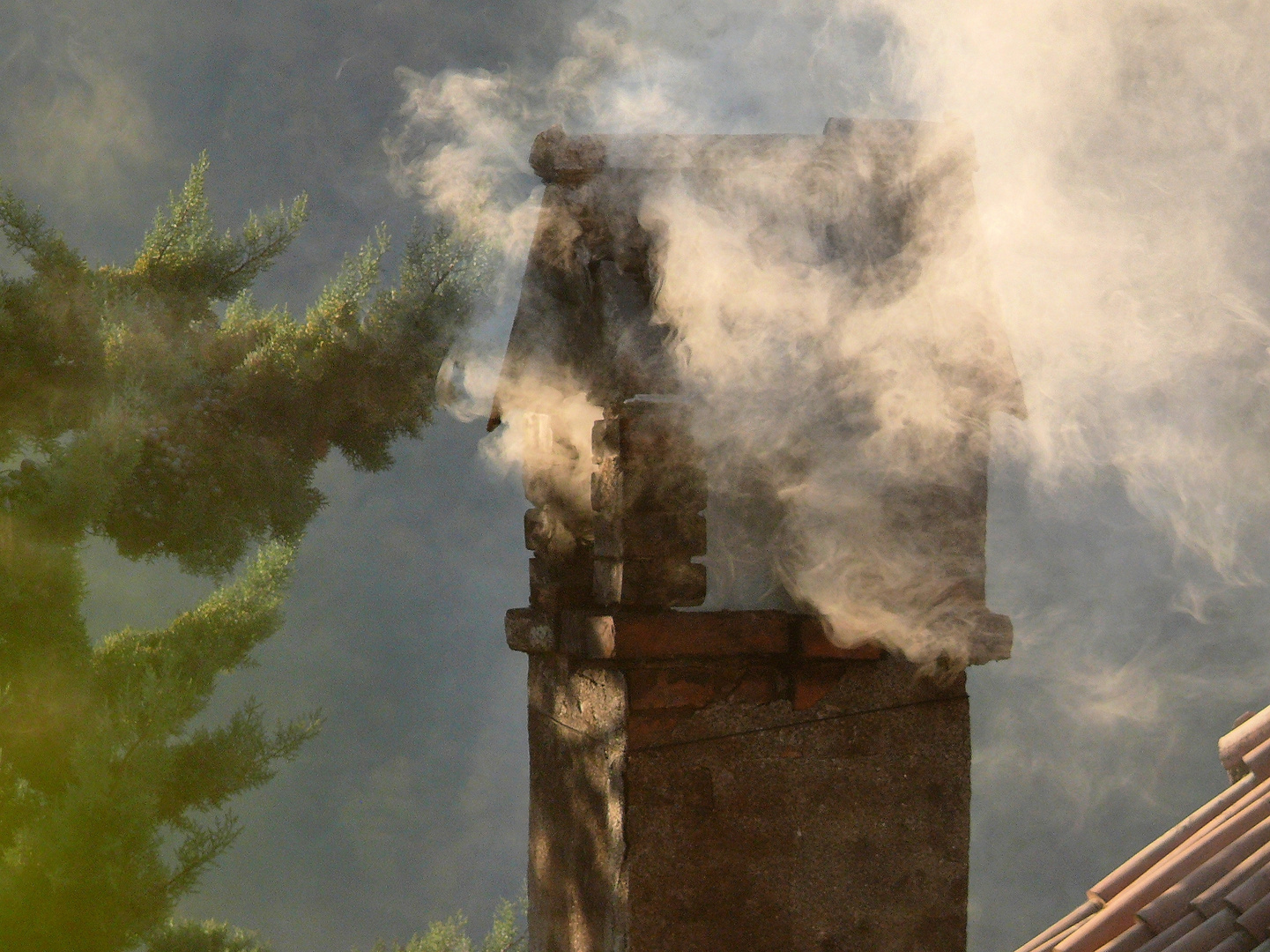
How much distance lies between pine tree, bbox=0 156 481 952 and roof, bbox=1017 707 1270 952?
10.7 ft

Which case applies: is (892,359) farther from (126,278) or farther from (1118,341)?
(126,278)

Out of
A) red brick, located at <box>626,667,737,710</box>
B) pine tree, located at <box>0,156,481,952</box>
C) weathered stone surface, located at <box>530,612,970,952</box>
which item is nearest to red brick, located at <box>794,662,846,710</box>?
weathered stone surface, located at <box>530,612,970,952</box>

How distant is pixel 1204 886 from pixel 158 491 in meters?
4.93

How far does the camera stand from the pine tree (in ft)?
12.5

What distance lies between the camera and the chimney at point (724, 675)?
93.9 inches

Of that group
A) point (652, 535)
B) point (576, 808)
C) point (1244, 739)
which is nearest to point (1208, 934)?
point (1244, 739)

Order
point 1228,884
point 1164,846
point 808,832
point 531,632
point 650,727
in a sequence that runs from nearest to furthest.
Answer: point 1228,884
point 1164,846
point 650,727
point 808,832
point 531,632

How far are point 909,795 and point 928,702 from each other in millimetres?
232

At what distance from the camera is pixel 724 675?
8.00 feet

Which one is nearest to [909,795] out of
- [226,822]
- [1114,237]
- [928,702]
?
[928,702]

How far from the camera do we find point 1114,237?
9.92ft

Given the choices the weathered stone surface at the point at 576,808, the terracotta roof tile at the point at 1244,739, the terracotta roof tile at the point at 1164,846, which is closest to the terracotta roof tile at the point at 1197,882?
the terracotta roof tile at the point at 1164,846

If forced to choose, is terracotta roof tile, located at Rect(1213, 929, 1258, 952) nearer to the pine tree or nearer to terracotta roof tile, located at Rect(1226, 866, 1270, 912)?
terracotta roof tile, located at Rect(1226, 866, 1270, 912)

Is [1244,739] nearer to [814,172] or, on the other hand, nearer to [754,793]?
[754,793]
